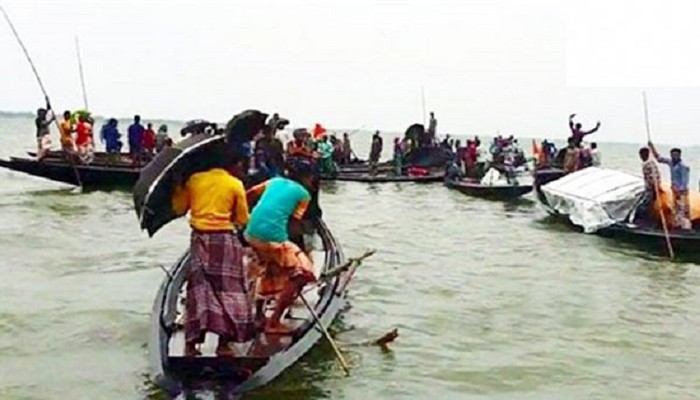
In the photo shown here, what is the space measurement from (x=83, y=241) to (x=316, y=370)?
9727 millimetres

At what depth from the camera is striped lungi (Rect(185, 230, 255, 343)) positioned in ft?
22.6

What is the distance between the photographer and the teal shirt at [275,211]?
25.0 feet

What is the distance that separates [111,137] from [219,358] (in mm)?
21384

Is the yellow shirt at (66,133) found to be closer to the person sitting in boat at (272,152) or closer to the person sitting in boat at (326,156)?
the person sitting in boat at (326,156)

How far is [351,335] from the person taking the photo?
10031 mm

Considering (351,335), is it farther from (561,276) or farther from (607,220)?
(607,220)

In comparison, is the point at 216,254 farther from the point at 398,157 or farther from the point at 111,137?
the point at 398,157

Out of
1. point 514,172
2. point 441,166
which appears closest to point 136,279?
point 514,172

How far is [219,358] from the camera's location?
6.75 meters

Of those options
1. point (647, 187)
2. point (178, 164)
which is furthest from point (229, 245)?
point (647, 187)

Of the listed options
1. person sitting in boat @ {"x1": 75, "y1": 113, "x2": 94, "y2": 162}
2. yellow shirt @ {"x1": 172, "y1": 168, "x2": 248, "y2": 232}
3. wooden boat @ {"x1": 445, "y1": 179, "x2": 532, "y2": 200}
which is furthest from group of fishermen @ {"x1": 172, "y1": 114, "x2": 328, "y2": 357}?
wooden boat @ {"x1": 445, "y1": 179, "x2": 532, "y2": 200}

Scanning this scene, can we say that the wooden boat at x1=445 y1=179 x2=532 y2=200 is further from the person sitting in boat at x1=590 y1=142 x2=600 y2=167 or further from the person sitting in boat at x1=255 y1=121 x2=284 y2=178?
the person sitting in boat at x1=255 y1=121 x2=284 y2=178

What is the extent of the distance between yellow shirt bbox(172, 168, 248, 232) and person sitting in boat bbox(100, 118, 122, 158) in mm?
20341

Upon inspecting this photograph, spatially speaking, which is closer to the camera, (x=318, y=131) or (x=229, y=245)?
(x=229, y=245)
